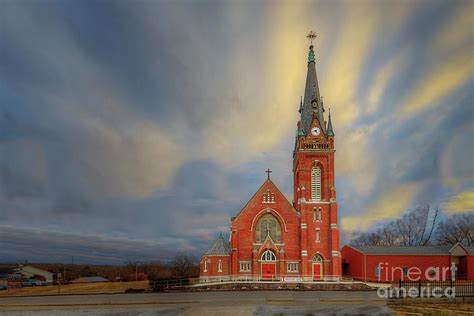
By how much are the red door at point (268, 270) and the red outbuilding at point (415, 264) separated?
1182 cm

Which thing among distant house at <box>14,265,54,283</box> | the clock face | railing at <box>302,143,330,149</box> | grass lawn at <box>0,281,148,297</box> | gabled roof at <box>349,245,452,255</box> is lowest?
distant house at <box>14,265,54,283</box>

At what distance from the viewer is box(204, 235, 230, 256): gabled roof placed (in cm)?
5266

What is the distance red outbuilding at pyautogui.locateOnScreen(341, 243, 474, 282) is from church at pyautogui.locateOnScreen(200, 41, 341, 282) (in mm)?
5137

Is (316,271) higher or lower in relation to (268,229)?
lower

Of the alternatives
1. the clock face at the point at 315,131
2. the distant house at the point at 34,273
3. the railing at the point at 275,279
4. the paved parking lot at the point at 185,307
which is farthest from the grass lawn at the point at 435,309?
the distant house at the point at 34,273

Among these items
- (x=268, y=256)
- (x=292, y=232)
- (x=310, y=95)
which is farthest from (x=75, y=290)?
(x=310, y=95)

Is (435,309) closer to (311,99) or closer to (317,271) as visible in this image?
(317,271)

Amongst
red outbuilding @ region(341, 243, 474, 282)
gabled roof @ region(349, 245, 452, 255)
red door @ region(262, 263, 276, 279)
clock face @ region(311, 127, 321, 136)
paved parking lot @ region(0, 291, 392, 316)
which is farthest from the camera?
clock face @ region(311, 127, 321, 136)

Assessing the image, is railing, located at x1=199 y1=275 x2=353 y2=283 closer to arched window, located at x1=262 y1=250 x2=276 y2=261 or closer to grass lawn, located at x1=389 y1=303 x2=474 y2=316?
arched window, located at x1=262 y1=250 x2=276 y2=261

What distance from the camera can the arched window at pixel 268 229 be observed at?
52312 mm

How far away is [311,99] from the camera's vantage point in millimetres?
59031

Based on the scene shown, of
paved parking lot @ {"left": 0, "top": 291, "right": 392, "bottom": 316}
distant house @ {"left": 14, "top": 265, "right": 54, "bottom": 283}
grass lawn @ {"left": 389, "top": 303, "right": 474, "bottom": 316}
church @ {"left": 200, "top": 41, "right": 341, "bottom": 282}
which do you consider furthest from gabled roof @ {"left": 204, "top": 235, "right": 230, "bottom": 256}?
distant house @ {"left": 14, "top": 265, "right": 54, "bottom": 283}

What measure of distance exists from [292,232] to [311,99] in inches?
791

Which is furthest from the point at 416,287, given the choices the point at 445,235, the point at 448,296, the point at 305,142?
the point at 445,235
